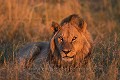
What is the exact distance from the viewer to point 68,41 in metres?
7.08

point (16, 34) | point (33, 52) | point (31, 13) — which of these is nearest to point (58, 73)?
point (33, 52)

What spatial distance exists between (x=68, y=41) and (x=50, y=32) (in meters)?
3.88

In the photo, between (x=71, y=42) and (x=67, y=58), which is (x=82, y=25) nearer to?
(x=71, y=42)

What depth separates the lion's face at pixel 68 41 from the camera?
6.93 meters

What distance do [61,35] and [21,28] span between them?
3.62 meters

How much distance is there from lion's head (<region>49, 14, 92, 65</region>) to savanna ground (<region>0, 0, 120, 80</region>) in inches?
8.1

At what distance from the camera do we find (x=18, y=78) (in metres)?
6.25

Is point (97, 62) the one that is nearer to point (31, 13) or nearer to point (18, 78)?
point (18, 78)

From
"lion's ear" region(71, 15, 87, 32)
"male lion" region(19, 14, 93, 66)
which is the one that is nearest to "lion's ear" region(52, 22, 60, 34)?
"male lion" region(19, 14, 93, 66)

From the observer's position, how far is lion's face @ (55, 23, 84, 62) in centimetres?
693

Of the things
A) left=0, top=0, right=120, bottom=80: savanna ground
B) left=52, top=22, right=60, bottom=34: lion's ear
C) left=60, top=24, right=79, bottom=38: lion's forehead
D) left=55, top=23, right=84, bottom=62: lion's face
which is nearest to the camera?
left=0, top=0, right=120, bottom=80: savanna ground

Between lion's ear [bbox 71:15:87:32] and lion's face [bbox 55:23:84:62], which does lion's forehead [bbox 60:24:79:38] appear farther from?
lion's ear [bbox 71:15:87:32]

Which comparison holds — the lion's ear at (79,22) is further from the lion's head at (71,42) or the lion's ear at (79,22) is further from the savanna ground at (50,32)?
the savanna ground at (50,32)

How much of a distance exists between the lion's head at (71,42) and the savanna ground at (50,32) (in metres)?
0.21
